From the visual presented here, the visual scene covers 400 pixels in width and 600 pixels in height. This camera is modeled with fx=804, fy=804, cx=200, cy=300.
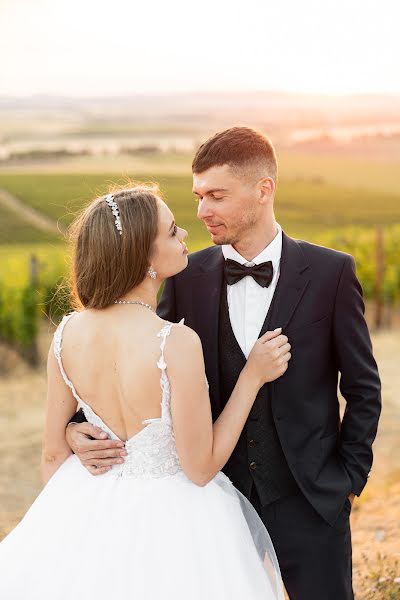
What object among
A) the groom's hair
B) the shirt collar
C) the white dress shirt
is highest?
the groom's hair

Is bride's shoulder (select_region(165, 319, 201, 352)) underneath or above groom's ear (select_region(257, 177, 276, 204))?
underneath

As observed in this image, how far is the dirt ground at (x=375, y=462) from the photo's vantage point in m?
5.54

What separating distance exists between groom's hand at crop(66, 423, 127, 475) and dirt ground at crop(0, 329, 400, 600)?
2.41 m

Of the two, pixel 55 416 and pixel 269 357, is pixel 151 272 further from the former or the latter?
pixel 55 416

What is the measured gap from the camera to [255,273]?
2992 mm

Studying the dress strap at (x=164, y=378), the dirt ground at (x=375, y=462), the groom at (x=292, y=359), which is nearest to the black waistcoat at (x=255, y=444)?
the groom at (x=292, y=359)

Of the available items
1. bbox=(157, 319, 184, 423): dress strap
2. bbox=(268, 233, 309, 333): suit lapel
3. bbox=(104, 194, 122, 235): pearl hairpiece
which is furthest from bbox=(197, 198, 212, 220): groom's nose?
bbox=(157, 319, 184, 423): dress strap

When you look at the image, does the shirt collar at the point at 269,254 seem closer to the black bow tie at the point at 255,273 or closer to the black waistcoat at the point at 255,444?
the black bow tie at the point at 255,273

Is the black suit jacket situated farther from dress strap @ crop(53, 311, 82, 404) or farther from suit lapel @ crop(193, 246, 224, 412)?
dress strap @ crop(53, 311, 82, 404)

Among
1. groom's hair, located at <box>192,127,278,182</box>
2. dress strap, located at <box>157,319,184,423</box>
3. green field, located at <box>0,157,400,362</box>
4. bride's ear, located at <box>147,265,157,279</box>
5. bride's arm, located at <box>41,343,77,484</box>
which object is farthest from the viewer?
green field, located at <box>0,157,400,362</box>

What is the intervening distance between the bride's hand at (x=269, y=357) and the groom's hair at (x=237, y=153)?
60cm

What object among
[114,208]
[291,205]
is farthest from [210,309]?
[291,205]

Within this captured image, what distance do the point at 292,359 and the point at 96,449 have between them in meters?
0.78

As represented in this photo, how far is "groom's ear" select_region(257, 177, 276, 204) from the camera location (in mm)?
2953
